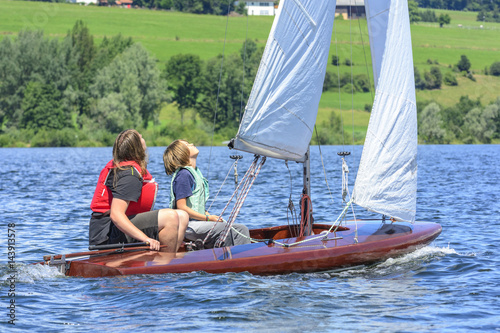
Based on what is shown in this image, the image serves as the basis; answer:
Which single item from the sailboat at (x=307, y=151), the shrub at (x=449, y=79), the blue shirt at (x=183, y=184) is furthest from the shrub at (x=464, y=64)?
the blue shirt at (x=183, y=184)

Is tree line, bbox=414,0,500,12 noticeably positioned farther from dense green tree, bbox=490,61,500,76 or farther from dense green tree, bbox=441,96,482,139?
dense green tree, bbox=441,96,482,139

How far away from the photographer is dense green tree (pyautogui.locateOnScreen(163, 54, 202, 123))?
80750 mm

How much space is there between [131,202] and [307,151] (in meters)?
2.66

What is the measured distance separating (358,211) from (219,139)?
2065 inches

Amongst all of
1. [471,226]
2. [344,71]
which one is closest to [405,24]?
[471,226]

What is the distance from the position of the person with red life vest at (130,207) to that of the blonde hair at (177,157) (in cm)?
41

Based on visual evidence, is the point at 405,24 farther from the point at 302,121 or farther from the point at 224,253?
the point at 224,253

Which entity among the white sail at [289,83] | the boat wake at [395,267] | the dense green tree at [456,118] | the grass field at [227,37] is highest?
the grass field at [227,37]

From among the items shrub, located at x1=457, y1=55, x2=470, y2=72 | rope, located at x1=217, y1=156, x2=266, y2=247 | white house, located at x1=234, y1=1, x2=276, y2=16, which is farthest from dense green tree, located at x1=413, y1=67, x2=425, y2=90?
rope, located at x1=217, y1=156, x2=266, y2=247

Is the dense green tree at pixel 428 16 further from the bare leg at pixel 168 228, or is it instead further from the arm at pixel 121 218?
the arm at pixel 121 218

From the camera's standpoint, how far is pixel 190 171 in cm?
868

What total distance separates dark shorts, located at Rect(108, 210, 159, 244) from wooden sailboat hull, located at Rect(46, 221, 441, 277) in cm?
18

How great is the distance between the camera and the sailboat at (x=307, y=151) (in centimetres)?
848

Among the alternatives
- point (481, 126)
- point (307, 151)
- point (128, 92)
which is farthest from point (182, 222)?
point (481, 126)
